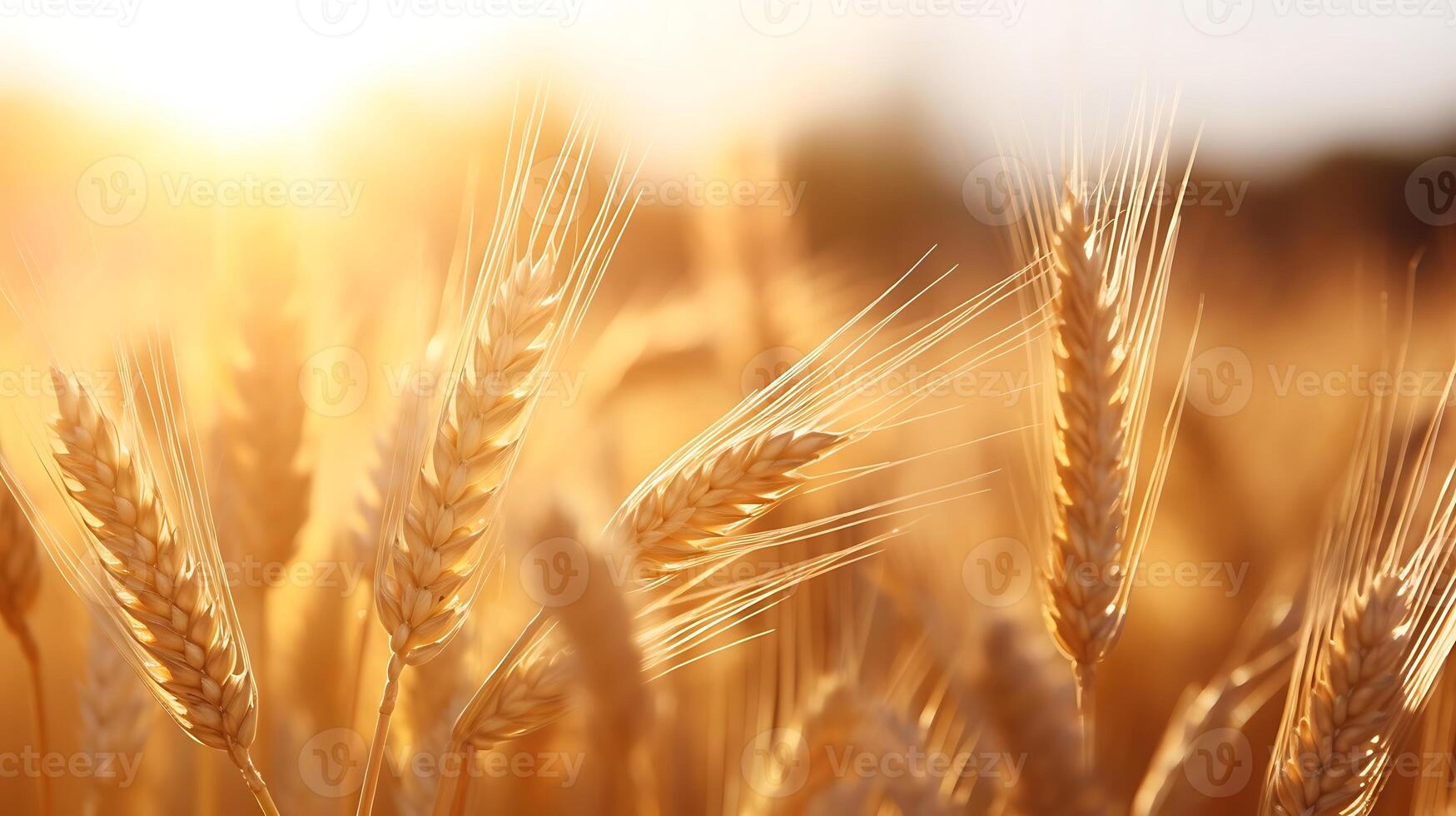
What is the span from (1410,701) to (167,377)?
4.76 feet

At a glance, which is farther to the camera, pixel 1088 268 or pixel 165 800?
pixel 165 800

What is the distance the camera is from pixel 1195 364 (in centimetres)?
101

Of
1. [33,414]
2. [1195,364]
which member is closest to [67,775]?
[33,414]

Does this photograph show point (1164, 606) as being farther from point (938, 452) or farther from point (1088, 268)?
point (1088, 268)
